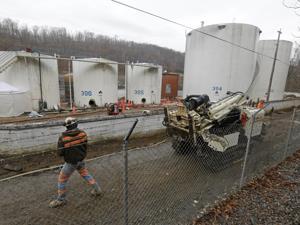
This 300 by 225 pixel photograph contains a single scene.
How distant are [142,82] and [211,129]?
1135 cm

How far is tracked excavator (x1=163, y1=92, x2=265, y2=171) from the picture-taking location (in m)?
5.08

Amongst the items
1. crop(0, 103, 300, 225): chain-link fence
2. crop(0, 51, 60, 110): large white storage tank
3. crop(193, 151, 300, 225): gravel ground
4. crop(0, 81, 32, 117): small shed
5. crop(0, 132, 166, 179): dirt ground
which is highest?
crop(0, 51, 60, 110): large white storage tank

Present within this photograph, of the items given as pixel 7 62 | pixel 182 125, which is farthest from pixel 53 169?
pixel 7 62

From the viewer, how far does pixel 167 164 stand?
19.3 feet

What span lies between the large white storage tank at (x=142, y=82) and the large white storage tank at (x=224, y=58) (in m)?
5.77

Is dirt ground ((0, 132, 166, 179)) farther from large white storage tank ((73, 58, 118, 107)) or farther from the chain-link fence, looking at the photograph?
large white storage tank ((73, 58, 118, 107))

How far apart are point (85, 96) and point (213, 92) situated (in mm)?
9163

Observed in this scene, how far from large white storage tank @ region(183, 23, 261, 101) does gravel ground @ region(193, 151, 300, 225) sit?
669 centimetres

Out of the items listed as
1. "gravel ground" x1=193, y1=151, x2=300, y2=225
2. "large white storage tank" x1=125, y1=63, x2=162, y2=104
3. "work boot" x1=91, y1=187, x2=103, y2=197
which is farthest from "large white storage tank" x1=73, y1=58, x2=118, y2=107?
"gravel ground" x1=193, y1=151, x2=300, y2=225

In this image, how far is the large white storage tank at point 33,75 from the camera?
1066 cm

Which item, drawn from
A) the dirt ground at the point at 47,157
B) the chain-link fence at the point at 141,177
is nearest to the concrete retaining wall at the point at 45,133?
the chain-link fence at the point at 141,177

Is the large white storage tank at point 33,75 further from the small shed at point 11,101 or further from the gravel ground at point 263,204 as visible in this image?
the gravel ground at point 263,204

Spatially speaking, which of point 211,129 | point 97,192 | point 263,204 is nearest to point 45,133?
point 97,192

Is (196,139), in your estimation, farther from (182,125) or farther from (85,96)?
(85,96)
